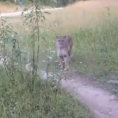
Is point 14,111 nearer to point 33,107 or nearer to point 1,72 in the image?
point 33,107

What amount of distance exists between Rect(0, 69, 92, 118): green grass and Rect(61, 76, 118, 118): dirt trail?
0.28 meters

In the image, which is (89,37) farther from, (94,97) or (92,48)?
(94,97)

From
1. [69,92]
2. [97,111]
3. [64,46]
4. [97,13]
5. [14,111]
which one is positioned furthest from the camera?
[97,13]

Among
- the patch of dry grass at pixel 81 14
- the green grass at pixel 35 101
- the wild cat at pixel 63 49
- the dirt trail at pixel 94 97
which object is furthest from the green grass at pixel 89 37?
the green grass at pixel 35 101

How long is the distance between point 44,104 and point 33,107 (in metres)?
0.21

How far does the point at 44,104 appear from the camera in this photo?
6.77m

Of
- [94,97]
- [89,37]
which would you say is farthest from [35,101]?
[89,37]

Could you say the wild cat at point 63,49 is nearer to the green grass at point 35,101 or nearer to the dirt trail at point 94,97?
the dirt trail at point 94,97

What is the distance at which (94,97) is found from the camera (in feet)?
25.8

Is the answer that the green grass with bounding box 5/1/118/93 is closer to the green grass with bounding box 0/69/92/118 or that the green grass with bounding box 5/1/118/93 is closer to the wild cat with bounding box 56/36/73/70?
the wild cat with bounding box 56/36/73/70

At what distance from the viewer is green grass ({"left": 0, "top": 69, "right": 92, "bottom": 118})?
21.5ft

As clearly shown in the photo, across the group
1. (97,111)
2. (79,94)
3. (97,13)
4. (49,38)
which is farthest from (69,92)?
(97,13)

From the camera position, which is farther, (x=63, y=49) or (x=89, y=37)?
(x=89, y=37)

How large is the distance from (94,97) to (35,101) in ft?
5.10
